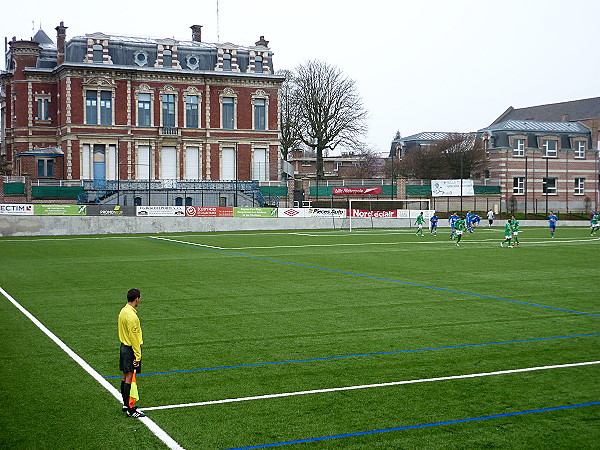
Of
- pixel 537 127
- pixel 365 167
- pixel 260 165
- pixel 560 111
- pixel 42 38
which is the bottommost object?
pixel 260 165

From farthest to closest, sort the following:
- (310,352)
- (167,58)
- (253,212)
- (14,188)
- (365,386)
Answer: (167,58) → (14,188) → (253,212) → (310,352) → (365,386)

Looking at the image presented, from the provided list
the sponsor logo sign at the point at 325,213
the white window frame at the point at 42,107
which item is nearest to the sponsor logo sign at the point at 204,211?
the sponsor logo sign at the point at 325,213

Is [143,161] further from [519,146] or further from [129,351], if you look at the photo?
[129,351]

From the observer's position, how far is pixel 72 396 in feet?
34.8

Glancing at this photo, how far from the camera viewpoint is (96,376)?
1177 cm

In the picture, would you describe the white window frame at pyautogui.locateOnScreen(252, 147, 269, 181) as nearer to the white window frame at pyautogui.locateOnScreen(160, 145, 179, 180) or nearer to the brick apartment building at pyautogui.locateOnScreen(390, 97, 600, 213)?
the white window frame at pyautogui.locateOnScreen(160, 145, 179, 180)

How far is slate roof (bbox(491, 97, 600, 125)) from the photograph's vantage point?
10025 centimetres

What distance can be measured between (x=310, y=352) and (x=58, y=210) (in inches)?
1607

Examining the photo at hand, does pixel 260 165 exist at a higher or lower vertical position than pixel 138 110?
lower

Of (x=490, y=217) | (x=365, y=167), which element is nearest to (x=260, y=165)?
(x=490, y=217)

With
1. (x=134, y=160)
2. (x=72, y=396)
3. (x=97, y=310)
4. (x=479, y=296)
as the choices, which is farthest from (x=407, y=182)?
(x=72, y=396)

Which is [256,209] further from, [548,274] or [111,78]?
[548,274]

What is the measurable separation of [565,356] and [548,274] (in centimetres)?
1371

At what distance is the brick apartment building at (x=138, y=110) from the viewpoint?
229 ft
